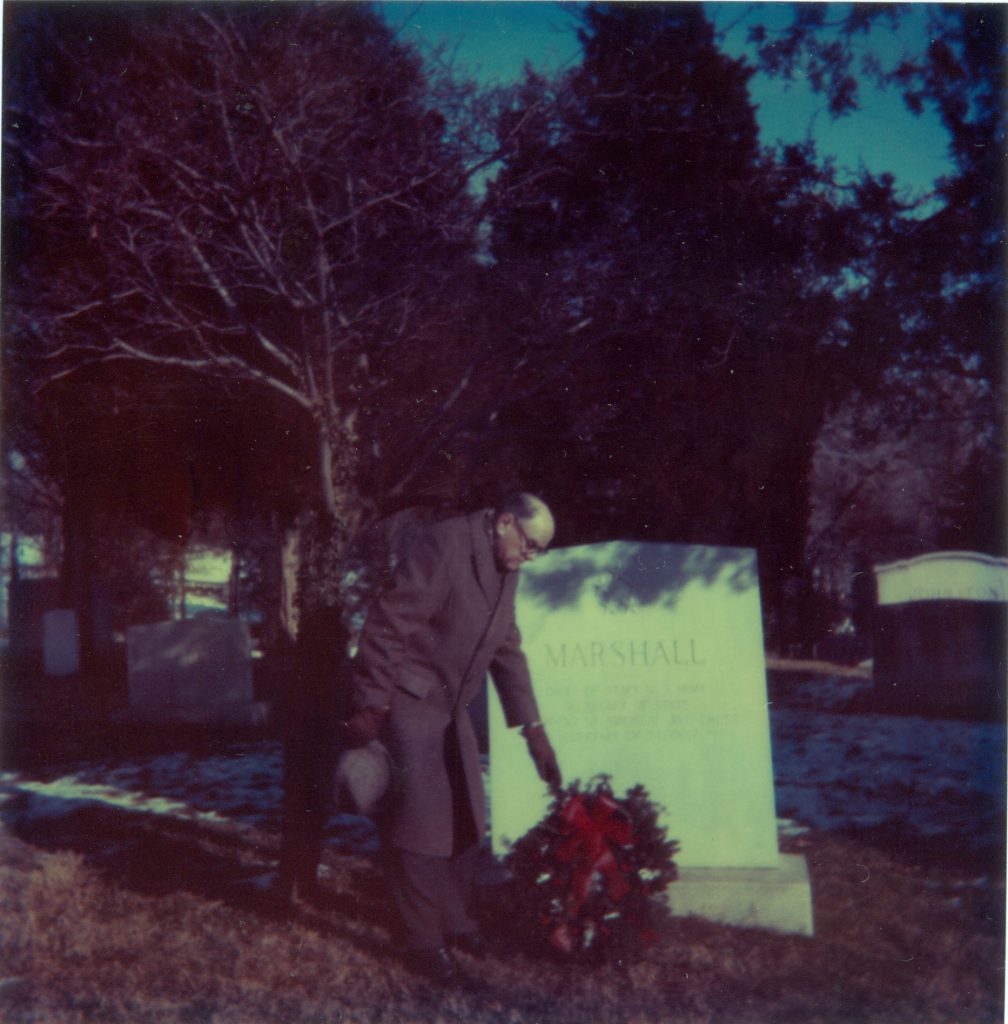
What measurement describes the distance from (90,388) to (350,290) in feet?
8.98

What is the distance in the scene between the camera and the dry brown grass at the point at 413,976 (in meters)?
3.40

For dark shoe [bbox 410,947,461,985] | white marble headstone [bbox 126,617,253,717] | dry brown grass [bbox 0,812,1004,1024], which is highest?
white marble headstone [bbox 126,617,253,717]

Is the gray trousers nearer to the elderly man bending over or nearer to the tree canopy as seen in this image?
the elderly man bending over

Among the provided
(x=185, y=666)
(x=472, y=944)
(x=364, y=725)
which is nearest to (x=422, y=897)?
(x=472, y=944)

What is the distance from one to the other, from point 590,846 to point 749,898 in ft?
2.80

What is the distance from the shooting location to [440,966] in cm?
351

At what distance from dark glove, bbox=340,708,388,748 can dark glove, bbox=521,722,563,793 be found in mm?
723

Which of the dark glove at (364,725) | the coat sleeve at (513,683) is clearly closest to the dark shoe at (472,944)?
the coat sleeve at (513,683)

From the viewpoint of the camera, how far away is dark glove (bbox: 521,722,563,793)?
153 inches

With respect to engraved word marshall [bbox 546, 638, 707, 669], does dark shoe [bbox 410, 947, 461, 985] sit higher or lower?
lower

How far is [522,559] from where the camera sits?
3.80 m

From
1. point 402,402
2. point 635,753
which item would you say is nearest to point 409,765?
point 635,753

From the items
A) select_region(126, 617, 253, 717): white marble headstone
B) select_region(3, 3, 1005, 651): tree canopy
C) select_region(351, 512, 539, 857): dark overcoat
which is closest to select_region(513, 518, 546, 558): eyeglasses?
select_region(351, 512, 539, 857): dark overcoat

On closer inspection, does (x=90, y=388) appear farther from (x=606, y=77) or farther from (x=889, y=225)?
(x=889, y=225)
